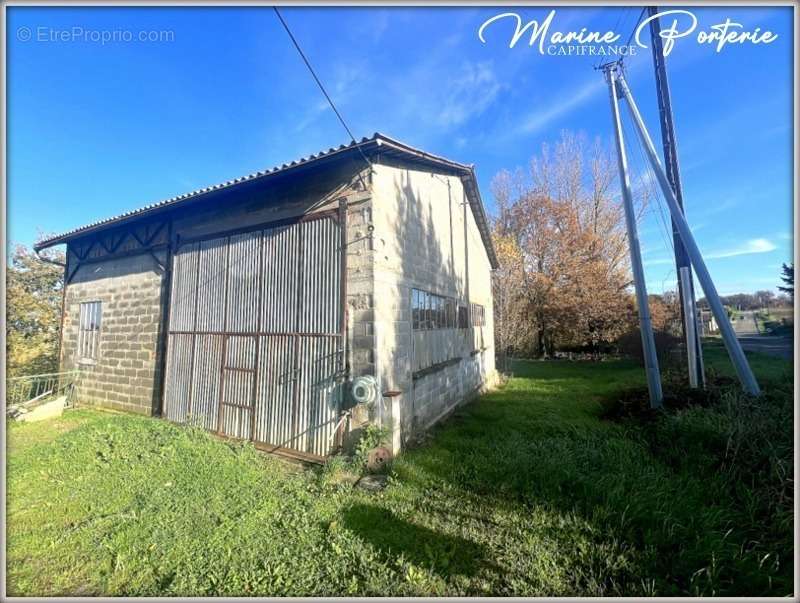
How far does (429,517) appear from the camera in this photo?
3.49m

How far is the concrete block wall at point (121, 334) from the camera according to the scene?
766 cm

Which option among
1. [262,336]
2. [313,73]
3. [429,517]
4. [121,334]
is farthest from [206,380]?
[313,73]

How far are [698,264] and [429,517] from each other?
7325 millimetres

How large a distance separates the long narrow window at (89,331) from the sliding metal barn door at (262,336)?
3618 millimetres

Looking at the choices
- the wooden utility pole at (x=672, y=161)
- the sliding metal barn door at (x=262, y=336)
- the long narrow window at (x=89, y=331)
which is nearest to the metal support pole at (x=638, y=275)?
the wooden utility pole at (x=672, y=161)

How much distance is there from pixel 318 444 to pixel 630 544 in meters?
4.00

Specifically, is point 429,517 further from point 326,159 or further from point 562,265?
point 562,265

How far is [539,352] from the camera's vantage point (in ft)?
74.0

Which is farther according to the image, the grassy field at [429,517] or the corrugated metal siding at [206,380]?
the corrugated metal siding at [206,380]

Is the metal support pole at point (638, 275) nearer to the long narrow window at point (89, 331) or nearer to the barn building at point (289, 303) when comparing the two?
the barn building at point (289, 303)

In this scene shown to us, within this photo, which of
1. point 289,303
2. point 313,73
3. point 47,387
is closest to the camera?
point 313,73

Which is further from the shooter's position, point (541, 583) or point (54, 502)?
point (54, 502)

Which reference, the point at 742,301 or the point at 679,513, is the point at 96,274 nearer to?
the point at 679,513

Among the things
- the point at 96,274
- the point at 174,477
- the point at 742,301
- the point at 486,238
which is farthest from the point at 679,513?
the point at 742,301
